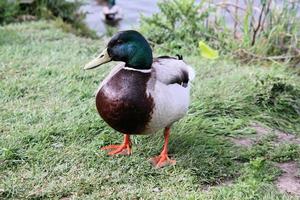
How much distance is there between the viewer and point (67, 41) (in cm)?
642

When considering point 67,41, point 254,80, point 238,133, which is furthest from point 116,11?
point 238,133

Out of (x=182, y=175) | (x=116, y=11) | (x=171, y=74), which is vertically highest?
(x=171, y=74)

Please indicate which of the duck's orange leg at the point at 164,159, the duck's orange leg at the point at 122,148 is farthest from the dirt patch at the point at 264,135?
the duck's orange leg at the point at 122,148

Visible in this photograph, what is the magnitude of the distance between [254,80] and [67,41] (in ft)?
8.39

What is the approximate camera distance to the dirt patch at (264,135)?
3.86 meters

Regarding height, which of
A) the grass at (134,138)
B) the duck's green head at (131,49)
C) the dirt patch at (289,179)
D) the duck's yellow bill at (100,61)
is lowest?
the dirt patch at (289,179)

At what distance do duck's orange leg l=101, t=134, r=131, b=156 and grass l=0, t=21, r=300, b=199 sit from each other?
0.06 m

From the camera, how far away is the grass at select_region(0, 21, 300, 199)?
3074mm

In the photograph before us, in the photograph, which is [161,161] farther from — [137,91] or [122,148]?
[137,91]

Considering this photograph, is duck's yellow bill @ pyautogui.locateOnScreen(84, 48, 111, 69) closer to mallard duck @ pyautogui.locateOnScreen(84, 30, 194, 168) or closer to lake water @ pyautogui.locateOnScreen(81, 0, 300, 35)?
mallard duck @ pyautogui.locateOnScreen(84, 30, 194, 168)

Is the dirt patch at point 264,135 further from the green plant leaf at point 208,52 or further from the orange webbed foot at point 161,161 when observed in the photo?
the green plant leaf at point 208,52

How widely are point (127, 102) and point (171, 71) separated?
41cm

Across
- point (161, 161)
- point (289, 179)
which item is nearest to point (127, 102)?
point (161, 161)

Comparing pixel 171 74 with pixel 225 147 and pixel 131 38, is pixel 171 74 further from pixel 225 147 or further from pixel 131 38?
pixel 225 147
